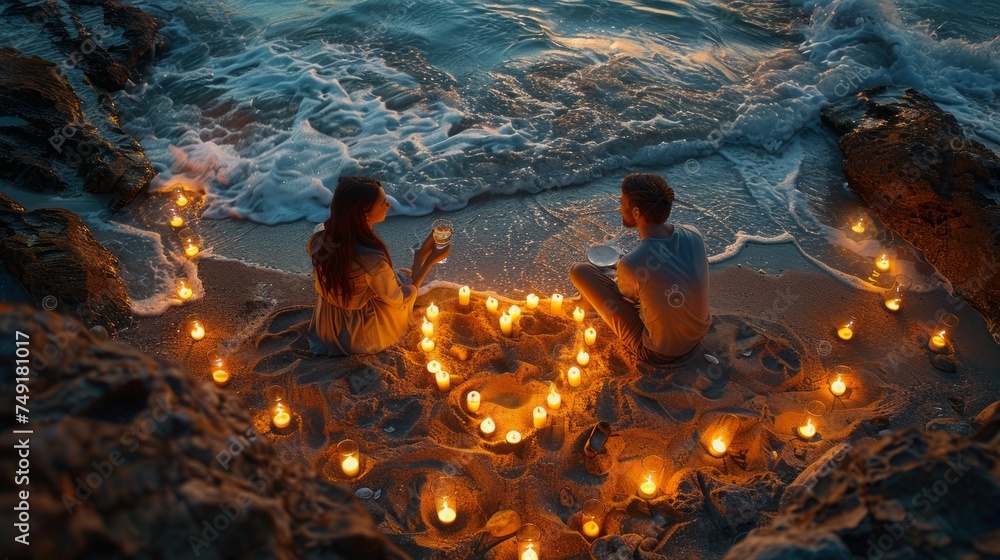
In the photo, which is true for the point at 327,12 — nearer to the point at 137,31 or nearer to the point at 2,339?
the point at 137,31

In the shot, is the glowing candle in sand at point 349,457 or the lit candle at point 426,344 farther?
the lit candle at point 426,344

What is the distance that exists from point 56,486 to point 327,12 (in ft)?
47.1

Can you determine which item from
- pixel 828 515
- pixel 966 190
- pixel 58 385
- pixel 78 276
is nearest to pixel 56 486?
pixel 58 385

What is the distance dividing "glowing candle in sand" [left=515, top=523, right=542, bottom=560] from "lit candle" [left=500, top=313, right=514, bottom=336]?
2.02 metres

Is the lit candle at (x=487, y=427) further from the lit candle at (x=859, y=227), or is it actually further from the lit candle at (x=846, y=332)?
the lit candle at (x=859, y=227)

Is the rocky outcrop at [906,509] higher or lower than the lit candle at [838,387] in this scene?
higher

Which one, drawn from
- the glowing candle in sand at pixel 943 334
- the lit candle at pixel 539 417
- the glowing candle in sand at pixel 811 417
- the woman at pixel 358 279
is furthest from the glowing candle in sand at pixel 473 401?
the glowing candle in sand at pixel 943 334

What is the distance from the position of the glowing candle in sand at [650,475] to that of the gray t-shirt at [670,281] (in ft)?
3.75

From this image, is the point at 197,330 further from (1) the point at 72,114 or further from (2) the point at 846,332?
(2) the point at 846,332

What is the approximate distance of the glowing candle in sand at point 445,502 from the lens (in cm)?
354

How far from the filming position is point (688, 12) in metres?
13.9

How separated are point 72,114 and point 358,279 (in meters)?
7.12

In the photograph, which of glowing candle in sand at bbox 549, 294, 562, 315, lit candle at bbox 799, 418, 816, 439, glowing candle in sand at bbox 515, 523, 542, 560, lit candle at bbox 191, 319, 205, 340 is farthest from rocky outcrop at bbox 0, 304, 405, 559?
lit candle at bbox 191, 319, 205, 340

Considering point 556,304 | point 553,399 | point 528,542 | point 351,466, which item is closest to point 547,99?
point 556,304
